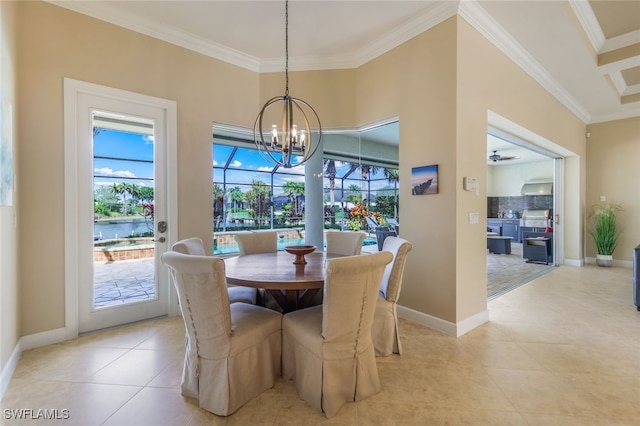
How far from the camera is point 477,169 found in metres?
3.02

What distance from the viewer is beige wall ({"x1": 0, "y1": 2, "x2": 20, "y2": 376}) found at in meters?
2.03

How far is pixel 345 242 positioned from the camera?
3139 mm

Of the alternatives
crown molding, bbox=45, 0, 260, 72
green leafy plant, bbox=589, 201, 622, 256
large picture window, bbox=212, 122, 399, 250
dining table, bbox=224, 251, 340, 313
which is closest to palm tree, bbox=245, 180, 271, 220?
large picture window, bbox=212, 122, 399, 250

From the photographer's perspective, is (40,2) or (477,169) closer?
(40,2)

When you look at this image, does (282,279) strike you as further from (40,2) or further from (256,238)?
(40,2)

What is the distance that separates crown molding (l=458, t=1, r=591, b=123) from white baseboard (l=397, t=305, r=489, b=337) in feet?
10.1

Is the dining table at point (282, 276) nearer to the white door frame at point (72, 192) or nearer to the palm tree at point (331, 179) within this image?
the white door frame at point (72, 192)

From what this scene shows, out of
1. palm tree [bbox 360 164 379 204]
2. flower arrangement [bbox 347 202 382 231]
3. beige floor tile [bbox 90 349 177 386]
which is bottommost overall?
beige floor tile [bbox 90 349 177 386]

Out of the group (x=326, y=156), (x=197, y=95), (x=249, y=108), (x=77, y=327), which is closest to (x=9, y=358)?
(x=77, y=327)

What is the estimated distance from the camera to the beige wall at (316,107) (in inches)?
102

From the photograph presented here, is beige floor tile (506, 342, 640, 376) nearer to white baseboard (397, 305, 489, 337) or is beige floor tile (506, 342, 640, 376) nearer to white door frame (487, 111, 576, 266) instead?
white baseboard (397, 305, 489, 337)

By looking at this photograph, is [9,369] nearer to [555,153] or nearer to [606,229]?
[555,153]

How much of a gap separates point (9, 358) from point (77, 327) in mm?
618

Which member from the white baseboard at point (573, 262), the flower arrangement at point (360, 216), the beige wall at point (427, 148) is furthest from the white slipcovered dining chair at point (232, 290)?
the white baseboard at point (573, 262)
